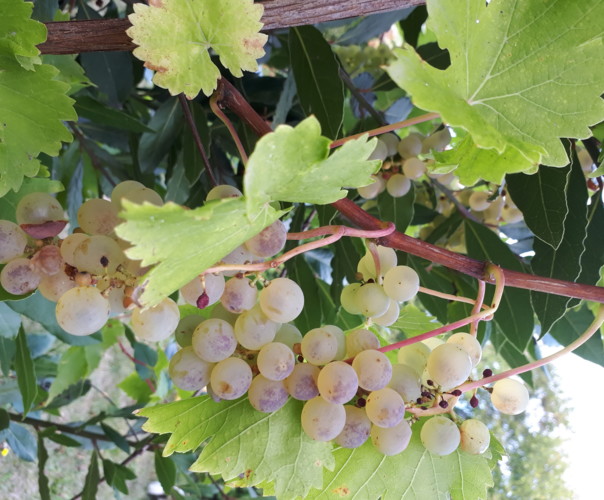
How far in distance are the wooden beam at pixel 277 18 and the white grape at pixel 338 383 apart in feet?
0.65

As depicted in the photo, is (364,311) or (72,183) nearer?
(364,311)

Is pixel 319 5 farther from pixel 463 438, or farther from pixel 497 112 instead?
pixel 463 438

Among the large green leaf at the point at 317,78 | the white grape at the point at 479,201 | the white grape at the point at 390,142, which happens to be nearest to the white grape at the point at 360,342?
the large green leaf at the point at 317,78

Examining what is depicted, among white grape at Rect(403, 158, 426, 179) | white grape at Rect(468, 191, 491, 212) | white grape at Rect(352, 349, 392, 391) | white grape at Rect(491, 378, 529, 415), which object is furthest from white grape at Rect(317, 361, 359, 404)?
white grape at Rect(468, 191, 491, 212)

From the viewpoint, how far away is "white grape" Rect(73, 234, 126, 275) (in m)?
0.31

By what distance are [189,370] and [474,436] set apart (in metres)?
0.18

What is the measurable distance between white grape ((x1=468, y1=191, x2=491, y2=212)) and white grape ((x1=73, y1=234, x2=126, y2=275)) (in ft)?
1.89

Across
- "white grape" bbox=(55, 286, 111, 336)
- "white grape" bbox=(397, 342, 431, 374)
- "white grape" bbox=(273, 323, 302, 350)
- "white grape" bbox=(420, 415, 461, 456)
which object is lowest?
"white grape" bbox=(420, 415, 461, 456)

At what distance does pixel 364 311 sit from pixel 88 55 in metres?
0.53

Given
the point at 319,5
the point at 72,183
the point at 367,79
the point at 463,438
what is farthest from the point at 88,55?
the point at 463,438

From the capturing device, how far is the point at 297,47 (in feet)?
1.99

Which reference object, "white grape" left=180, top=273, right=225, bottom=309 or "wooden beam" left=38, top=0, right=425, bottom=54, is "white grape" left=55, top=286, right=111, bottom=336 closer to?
"white grape" left=180, top=273, right=225, bottom=309

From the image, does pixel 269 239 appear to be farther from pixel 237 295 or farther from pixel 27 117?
pixel 27 117

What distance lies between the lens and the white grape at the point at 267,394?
13.8 inches
